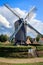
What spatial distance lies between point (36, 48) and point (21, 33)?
14141 mm

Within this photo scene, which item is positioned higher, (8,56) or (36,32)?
(36,32)

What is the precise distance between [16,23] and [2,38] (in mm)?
39496

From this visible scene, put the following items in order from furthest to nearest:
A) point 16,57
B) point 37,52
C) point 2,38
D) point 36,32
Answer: point 2,38
point 36,32
point 37,52
point 16,57

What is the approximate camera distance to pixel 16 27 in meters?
51.8

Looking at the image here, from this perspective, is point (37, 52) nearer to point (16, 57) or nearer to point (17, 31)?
point (16, 57)

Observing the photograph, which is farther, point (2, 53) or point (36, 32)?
point (36, 32)

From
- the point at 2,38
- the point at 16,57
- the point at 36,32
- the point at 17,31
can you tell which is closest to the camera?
the point at 16,57

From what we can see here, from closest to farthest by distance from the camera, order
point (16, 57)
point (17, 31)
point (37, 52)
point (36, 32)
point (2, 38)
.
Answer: point (16, 57)
point (37, 52)
point (17, 31)
point (36, 32)
point (2, 38)

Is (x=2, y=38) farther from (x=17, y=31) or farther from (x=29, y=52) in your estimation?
(x=29, y=52)

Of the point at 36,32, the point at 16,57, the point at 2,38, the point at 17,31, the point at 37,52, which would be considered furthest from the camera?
the point at 2,38

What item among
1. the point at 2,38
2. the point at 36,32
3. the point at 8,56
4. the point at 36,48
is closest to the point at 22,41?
the point at 36,32

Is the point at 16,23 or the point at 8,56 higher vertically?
the point at 16,23

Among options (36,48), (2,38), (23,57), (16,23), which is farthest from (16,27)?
(2,38)

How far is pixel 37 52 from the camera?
36594mm
